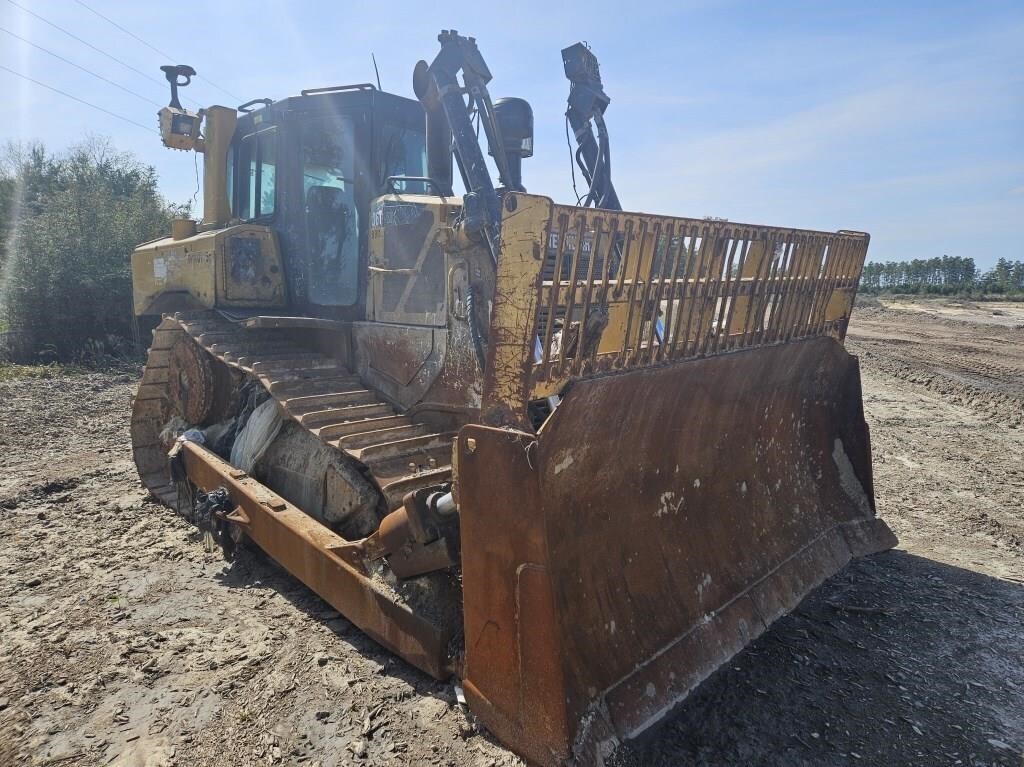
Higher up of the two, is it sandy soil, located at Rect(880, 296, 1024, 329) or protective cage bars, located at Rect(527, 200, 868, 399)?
protective cage bars, located at Rect(527, 200, 868, 399)

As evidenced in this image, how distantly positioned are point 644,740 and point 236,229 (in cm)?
424

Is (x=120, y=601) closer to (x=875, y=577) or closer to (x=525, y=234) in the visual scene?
(x=525, y=234)

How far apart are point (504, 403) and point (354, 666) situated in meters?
1.44

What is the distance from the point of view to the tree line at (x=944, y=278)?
3872cm

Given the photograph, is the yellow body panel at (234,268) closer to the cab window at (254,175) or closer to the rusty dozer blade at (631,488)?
the cab window at (254,175)

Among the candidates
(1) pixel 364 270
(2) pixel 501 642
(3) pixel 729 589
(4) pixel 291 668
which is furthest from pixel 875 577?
(1) pixel 364 270

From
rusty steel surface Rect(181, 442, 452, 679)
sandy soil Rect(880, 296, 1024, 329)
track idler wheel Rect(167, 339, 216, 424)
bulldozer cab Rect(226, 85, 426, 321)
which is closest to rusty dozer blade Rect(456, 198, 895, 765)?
rusty steel surface Rect(181, 442, 452, 679)

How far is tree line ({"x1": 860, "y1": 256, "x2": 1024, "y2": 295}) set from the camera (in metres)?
38.7

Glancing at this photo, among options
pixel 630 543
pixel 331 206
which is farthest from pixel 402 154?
pixel 630 543

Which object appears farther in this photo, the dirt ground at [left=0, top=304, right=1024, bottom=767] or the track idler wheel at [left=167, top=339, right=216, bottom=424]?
the track idler wheel at [left=167, top=339, right=216, bottom=424]

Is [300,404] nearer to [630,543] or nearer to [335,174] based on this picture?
[335,174]

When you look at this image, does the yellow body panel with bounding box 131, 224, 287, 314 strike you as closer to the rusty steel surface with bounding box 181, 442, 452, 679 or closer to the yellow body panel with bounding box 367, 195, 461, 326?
the yellow body panel with bounding box 367, 195, 461, 326

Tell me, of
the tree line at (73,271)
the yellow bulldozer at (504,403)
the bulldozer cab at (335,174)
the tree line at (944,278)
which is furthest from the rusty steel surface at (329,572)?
the tree line at (944,278)

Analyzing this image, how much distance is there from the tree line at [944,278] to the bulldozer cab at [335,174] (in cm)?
3933
